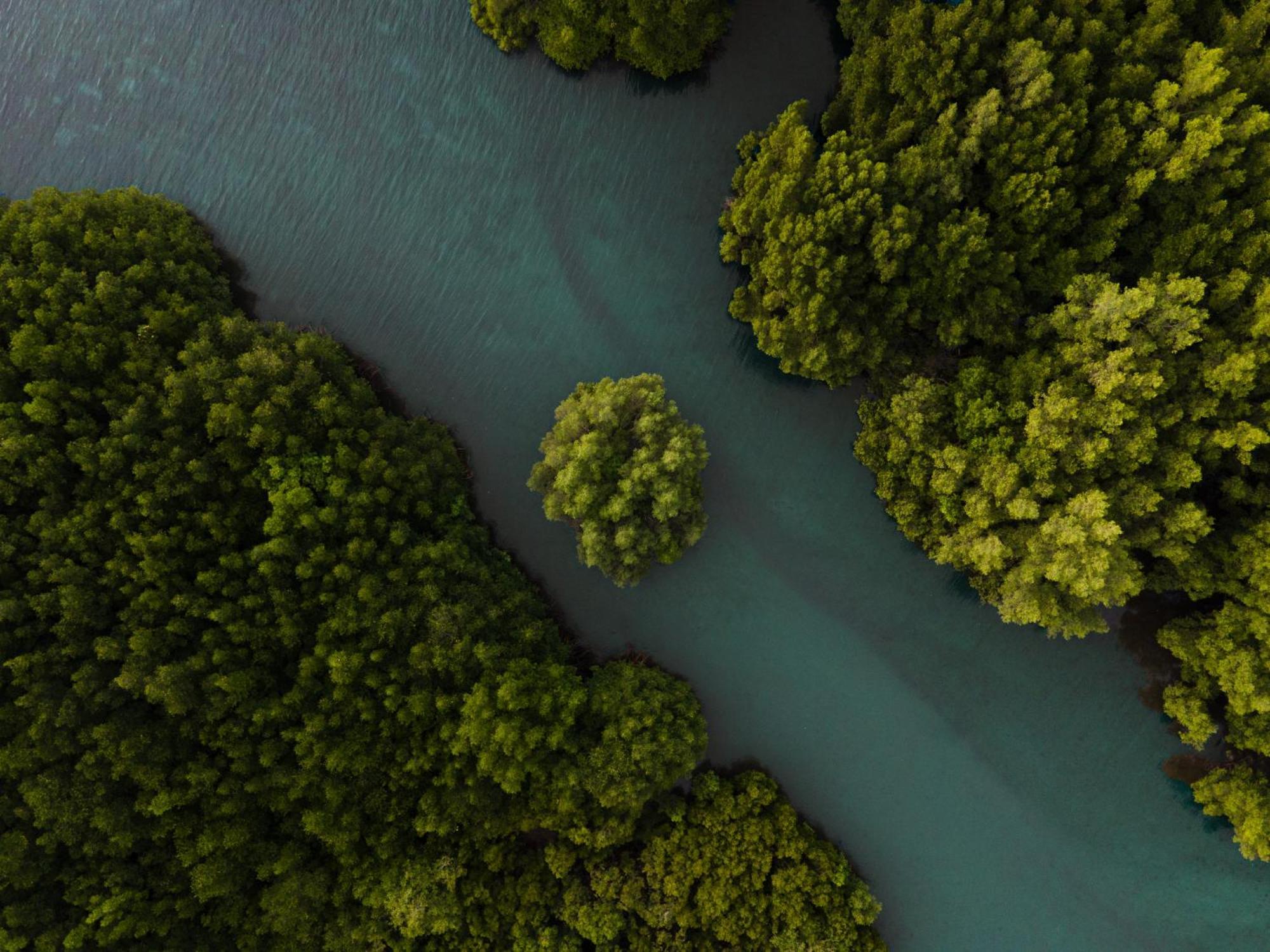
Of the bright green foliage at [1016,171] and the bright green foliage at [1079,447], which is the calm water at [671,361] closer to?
the bright green foliage at [1079,447]

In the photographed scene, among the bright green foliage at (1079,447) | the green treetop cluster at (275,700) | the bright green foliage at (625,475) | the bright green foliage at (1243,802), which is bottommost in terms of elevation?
the green treetop cluster at (275,700)

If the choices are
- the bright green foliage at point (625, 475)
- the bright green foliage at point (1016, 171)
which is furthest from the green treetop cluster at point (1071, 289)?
the bright green foliage at point (625, 475)

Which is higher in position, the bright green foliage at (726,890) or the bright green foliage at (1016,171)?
the bright green foliage at (1016,171)

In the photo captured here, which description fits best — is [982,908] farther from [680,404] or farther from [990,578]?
[680,404]

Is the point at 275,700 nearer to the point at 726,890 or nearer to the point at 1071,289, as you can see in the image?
the point at 726,890

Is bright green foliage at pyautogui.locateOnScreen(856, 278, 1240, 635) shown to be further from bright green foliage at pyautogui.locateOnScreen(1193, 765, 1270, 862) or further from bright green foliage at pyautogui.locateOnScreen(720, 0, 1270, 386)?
bright green foliage at pyautogui.locateOnScreen(1193, 765, 1270, 862)

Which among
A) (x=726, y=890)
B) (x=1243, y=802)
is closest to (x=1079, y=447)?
(x=1243, y=802)

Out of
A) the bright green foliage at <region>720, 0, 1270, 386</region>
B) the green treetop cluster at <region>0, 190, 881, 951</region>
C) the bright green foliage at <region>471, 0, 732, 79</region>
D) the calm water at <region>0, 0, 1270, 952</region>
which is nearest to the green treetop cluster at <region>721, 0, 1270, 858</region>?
the bright green foliage at <region>720, 0, 1270, 386</region>
